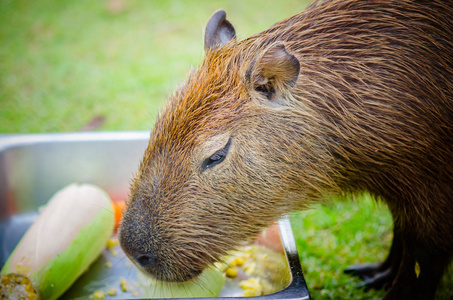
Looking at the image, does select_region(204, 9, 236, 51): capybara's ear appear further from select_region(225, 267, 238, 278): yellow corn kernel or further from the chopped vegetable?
select_region(225, 267, 238, 278): yellow corn kernel

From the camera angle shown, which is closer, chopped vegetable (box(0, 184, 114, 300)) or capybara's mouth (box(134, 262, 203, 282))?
capybara's mouth (box(134, 262, 203, 282))

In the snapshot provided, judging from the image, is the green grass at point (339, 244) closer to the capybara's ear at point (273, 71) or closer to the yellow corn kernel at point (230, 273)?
the yellow corn kernel at point (230, 273)

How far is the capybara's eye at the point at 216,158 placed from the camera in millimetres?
2355

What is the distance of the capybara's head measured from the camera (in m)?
2.33

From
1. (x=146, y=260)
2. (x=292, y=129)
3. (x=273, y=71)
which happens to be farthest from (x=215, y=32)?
(x=146, y=260)

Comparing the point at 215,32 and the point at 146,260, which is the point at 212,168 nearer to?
the point at 146,260

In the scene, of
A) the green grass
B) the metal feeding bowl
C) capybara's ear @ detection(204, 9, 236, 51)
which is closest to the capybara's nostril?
capybara's ear @ detection(204, 9, 236, 51)

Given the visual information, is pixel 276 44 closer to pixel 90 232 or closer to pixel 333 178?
pixel 333 178

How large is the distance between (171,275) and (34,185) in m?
2.01

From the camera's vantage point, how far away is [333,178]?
253cm

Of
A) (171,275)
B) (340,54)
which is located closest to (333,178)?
(340,54)

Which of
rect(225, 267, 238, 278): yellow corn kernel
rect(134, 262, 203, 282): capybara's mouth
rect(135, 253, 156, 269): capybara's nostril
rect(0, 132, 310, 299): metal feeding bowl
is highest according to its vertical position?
rect(135, 253, 156, 269): capybara's nostril

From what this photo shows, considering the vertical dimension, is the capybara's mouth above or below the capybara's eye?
below

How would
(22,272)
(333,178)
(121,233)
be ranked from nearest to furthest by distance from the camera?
(121,233) < (333,178) < (22,272)
